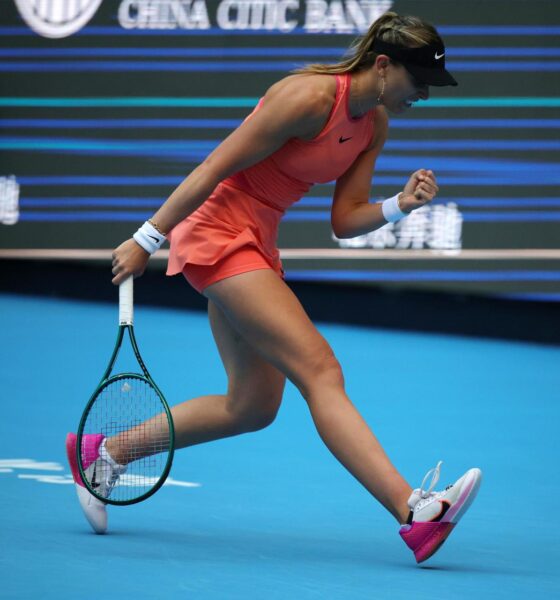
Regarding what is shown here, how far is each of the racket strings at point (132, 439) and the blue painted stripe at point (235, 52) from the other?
10.3ft

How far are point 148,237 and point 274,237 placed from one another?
1.34 feet

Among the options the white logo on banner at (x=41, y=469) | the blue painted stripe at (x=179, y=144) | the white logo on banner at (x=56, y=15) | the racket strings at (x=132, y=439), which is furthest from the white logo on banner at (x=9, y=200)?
the white logo on banner at (x=41, y=469)

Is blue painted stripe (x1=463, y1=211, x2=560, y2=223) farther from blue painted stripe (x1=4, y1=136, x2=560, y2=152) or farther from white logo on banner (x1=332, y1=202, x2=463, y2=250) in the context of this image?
blue painted stripe (x1=4, y1=136, x2=560, y2=152)

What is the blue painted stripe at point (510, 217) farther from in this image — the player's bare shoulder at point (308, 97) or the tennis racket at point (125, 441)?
the player's bare shoulder at point (308, 97)

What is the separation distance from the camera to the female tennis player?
3604 millimetres

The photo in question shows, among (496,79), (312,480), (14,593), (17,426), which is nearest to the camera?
(14,593)

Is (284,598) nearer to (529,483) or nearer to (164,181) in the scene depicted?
(529,483)

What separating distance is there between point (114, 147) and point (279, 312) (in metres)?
5.32

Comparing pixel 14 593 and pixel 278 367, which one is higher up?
pixel 278 367

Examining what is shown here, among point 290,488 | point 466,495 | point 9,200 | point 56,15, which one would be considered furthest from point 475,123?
point 466,495

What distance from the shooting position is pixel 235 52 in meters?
8.54

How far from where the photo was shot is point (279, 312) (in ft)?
12.2

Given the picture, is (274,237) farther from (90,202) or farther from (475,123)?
(90,202)

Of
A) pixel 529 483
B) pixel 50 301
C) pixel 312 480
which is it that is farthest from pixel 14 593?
pixel 50 301
